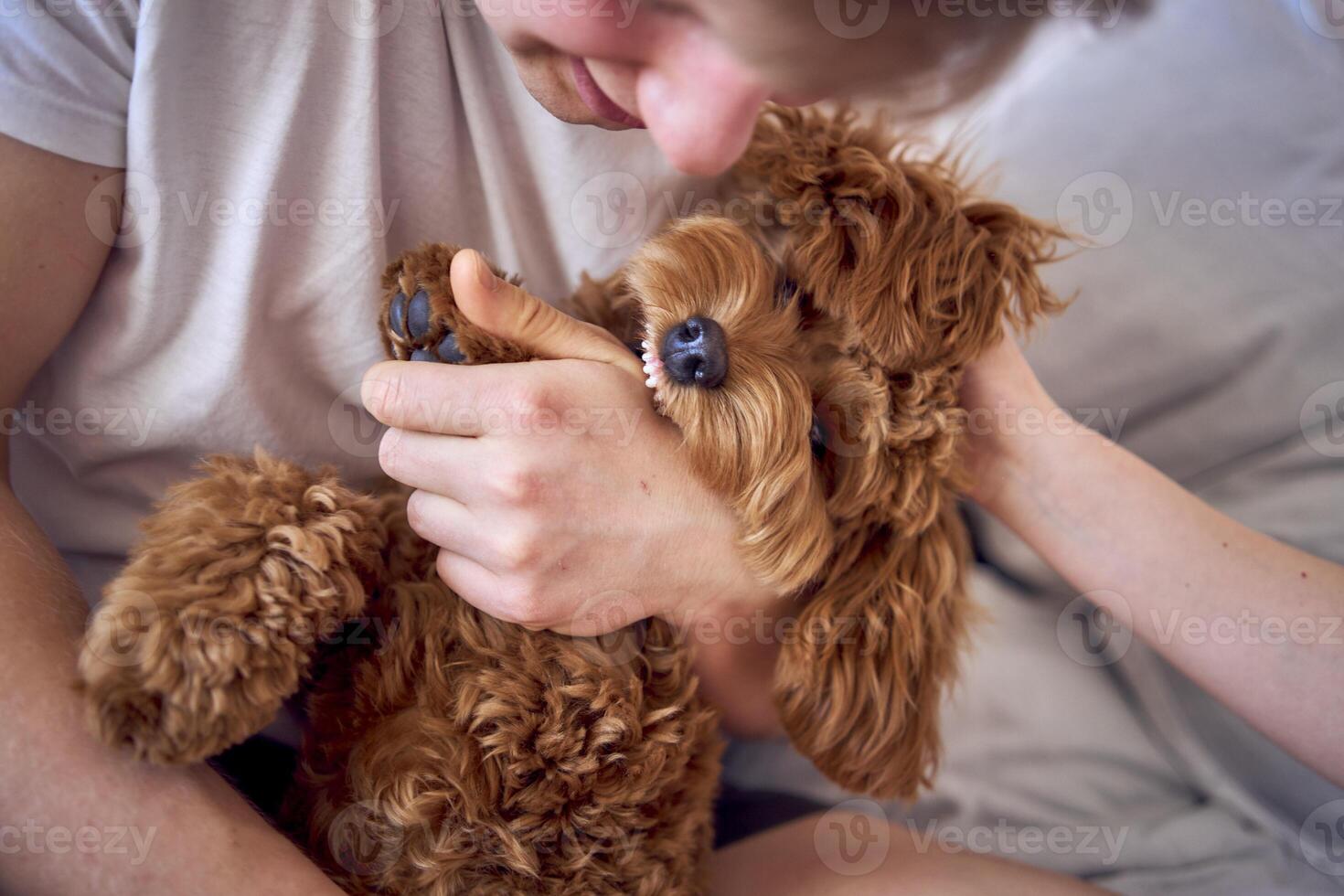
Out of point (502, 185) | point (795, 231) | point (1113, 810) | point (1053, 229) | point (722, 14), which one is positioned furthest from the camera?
point (1113, 810)

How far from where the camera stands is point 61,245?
3.47ft

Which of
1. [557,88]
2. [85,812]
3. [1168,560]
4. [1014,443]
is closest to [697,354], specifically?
[557,88]

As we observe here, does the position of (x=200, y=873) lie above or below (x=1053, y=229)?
below

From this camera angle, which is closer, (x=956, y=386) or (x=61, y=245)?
(x=61, y=245)

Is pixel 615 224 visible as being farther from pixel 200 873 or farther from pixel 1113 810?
pixel 1113 810

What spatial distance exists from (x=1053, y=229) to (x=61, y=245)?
141cm

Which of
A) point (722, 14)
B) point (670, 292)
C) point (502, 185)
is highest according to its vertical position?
point (722, 14)

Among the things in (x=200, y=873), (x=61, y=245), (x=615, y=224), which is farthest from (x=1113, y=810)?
(x=61, y=245)

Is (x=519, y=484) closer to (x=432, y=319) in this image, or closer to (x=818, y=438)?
(x=432, y=319)

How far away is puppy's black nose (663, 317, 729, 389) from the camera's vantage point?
100 cm

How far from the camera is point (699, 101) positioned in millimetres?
993

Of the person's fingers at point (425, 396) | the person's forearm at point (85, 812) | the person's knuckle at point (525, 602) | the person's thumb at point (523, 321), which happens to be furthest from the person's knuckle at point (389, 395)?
the person's forearm at point (85, 812)

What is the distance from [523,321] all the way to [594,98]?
328 millimetres

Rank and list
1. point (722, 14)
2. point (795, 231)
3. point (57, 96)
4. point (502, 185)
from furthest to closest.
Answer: point (502, 185) → point (795, 231) → point (57, 96) → point (722, 14)
